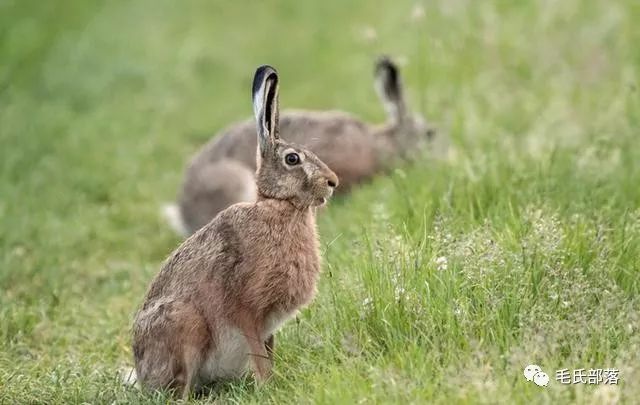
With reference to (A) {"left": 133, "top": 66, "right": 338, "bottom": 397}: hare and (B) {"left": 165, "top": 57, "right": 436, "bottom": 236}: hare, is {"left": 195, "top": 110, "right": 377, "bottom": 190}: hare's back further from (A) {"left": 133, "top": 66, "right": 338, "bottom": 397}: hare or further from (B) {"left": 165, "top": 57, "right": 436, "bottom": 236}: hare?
(A) {"left": 133, "top": 66, "right": 338, "bottom": 397}: hare

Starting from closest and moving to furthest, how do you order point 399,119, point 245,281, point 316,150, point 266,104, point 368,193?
point 245,281 < point 266,104 < point 368,193 < point 316,150 < point 399,119

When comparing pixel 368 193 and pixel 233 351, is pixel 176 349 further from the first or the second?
pixel 368 193

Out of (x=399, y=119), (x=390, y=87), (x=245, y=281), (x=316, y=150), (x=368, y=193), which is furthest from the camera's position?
(x=399, y=119)

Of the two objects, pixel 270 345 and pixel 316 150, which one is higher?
pixel 316 150

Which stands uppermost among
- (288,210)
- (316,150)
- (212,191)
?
(316,150)

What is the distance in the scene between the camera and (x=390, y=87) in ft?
34.8

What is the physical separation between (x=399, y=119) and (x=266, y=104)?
523 centimetres

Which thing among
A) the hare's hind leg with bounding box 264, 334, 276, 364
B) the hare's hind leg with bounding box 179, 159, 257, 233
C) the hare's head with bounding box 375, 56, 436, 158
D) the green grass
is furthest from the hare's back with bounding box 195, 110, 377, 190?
the hare's hind leg with bounding box 264, 334, 276, 364

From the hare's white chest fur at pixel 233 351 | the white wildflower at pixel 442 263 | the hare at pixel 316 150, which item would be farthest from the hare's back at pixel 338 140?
the hare's white chest fur at pixel 233 351

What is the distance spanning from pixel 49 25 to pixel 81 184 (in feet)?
16.6

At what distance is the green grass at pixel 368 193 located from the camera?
520 centimetres

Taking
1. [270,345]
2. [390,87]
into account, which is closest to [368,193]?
[390,87]

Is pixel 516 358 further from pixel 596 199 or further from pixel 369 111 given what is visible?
pixel 369 111

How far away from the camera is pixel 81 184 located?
33.0 ft
